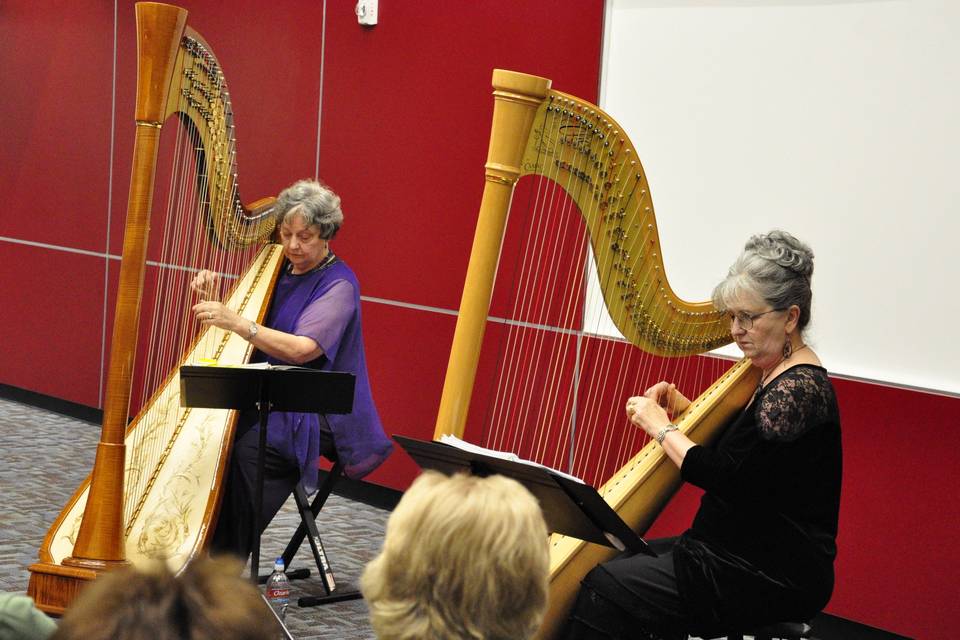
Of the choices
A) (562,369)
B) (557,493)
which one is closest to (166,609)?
(557,493)

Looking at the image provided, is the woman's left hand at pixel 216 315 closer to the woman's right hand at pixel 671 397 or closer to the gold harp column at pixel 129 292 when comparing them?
the gold harp column at pixel 129 292

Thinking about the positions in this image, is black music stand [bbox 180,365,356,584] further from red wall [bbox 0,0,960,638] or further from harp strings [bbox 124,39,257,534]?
red wall [bbox 0,0,960,638]

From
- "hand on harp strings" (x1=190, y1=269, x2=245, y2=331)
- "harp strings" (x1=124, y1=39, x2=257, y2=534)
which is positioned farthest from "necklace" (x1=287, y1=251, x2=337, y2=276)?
"hand on harp strings" (x1=190, y1=269, x2=245, y2=331)

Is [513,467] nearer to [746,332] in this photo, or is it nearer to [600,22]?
[746,332]

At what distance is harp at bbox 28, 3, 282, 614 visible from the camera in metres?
2.98

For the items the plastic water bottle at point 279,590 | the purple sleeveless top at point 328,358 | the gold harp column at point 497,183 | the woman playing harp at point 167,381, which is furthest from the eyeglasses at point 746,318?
the plastic water bottle at point 279,590

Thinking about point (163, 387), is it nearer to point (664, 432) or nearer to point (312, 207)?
point (312, 207)

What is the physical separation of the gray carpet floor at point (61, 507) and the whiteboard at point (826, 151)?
4.96 feet

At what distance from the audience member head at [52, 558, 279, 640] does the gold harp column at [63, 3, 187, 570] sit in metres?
2.05

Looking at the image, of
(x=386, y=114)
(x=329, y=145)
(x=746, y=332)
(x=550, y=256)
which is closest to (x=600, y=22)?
(x=550, y=256)

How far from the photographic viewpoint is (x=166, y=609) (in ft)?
3.27

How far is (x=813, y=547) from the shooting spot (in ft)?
8.29

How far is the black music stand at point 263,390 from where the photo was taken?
9.57 feet

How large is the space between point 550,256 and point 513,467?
230cm
